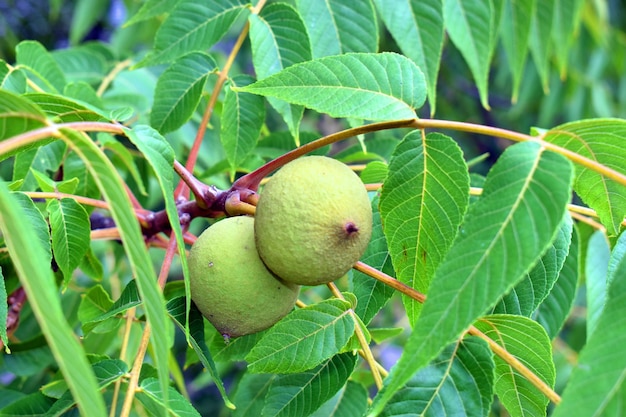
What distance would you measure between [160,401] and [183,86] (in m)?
0.71

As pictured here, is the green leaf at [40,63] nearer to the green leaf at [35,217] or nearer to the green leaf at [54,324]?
the green leaf at [35,217]

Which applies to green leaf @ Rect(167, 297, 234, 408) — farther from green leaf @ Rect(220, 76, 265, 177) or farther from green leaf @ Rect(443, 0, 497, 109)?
green leaf @ Rect(443, 0, 497, 109)

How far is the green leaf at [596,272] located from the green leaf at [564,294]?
0.11 feet

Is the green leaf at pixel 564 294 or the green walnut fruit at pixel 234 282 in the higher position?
the green walnut fruit at pixel 234 282

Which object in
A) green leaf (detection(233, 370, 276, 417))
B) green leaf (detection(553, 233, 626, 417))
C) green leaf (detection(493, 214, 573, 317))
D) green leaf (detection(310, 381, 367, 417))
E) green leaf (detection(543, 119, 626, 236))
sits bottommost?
green leaf (detection(233, 370, 276, 417))

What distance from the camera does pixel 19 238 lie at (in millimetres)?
688

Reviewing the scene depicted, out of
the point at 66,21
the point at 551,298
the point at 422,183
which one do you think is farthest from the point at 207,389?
the point at 422,183

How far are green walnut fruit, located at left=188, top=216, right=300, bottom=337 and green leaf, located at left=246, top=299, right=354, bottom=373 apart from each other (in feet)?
0.15

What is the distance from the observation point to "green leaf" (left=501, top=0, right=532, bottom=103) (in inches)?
70.8

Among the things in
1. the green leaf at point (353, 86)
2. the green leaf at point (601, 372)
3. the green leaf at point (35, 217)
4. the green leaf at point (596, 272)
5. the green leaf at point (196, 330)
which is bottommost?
the green leaf at point (596, 272)

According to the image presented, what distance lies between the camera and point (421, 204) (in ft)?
3.59

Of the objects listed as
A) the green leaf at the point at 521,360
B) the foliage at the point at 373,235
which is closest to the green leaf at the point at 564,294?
the foliage at the point at 373,235

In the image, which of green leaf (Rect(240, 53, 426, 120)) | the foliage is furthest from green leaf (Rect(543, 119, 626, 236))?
green leaf (Rect(240, 53, 426, 120))

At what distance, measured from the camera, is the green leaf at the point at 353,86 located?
1.03 m
